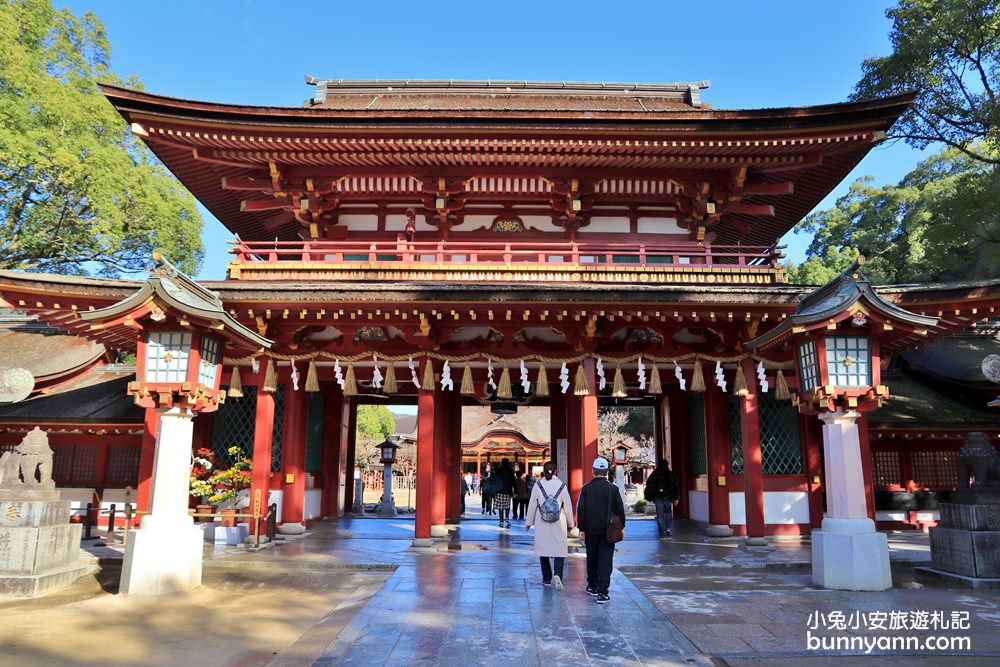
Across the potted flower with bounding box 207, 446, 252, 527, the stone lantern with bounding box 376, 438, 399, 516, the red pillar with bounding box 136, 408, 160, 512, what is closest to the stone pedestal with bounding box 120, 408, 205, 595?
the potted flower with bounding box 207, 446, 252, 527

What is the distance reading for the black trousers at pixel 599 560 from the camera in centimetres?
745

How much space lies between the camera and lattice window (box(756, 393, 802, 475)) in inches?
550

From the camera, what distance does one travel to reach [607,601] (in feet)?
24.5

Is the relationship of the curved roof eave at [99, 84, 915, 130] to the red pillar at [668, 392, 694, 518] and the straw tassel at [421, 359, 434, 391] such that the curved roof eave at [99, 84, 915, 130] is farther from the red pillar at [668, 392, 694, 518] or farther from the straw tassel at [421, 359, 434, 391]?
the red pillar at [668, 392, 694, 518]

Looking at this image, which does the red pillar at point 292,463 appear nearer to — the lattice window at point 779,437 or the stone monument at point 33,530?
the stone monument at point 33,530

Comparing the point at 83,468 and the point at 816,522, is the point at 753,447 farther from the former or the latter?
the point at 83,468

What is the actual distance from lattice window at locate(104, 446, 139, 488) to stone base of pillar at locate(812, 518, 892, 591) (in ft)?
48.1

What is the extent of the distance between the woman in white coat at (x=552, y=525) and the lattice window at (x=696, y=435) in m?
Answer: 7.37

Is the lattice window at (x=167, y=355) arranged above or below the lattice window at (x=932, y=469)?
above

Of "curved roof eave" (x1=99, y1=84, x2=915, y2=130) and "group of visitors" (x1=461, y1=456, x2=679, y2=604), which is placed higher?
"curved roof eave" (x1=99, y1=84, x2=915, y2=130)

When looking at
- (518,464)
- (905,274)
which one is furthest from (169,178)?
(905,274)

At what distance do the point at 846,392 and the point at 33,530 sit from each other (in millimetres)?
11604

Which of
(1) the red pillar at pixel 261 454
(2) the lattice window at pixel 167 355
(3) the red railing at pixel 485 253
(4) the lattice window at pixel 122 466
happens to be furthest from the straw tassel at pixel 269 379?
(4) the lattice window at pixel 122 466

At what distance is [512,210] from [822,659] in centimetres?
1119
